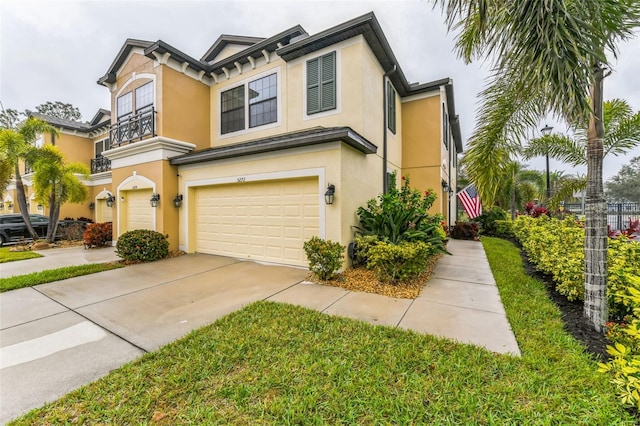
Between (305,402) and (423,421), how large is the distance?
100 centimetres

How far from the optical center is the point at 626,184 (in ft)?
112

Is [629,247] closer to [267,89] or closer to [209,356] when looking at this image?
[209,356]

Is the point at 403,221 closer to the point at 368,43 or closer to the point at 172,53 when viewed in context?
the point at 368,43

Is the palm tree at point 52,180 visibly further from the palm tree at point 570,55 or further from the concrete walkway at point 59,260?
the palm tree at point 570,55

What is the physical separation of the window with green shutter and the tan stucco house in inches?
1.4

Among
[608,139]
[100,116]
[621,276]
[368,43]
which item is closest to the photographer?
[621,276]

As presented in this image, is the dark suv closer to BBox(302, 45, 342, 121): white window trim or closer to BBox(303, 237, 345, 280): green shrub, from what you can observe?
BBox(302, 45, 342, 121): white window trim

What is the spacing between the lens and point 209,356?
10.1ft

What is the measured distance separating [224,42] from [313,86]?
217 inches

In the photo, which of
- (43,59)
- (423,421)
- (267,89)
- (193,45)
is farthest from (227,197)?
(43,59)

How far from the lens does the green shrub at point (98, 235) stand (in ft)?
37.2

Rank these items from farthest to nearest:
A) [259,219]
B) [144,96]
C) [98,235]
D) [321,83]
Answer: [98,235], [144,96], [321,83], [259,219]

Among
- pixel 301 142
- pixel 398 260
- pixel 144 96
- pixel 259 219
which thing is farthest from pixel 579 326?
pixel 144 96

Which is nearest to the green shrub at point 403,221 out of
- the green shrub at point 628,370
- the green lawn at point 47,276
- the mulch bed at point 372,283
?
the mulch bed at point 372,283
